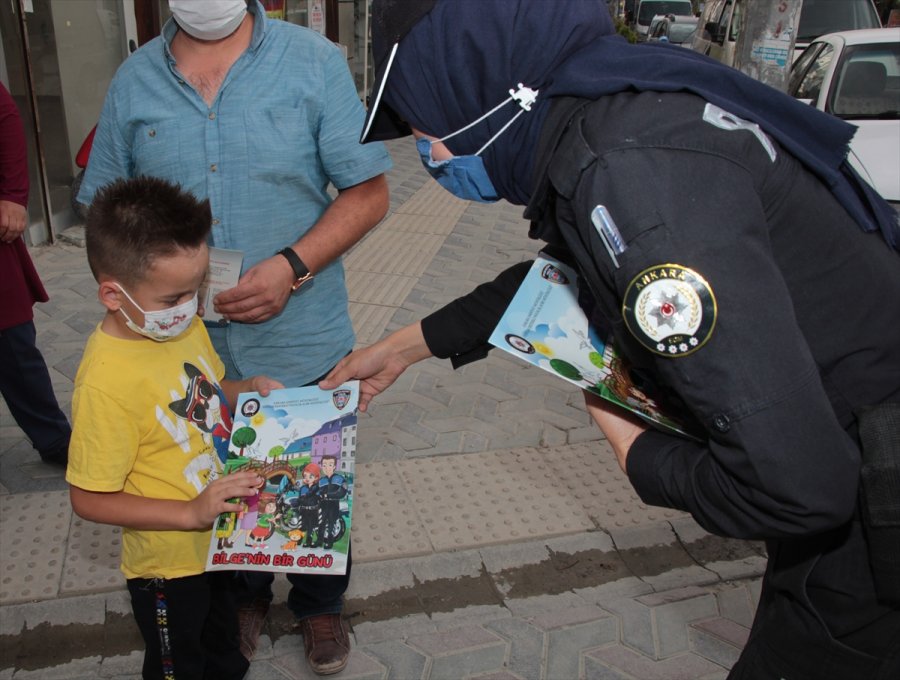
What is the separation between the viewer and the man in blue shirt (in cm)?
221

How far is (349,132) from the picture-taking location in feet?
7.60

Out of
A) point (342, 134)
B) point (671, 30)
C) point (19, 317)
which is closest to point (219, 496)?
point (342, 134)

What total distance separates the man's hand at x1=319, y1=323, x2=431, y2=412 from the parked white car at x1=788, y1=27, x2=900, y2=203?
5.37m

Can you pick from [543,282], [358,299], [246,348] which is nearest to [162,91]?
[246,348]

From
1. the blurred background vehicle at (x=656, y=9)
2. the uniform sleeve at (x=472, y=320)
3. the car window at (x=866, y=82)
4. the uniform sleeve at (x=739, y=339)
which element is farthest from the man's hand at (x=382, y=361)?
the blurred background vehicle at (x=656, y=9)

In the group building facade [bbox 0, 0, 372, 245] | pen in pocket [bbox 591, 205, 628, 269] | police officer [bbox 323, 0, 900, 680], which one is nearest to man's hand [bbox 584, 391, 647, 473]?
police officer [bbox 323, 0, 900, 680]

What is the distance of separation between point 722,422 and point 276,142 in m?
1.52

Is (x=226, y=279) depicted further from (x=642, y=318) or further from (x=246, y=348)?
(x=642, y=318)

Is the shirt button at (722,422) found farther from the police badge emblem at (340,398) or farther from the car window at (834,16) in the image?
the car window at (834,16)

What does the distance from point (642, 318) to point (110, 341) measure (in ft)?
4.18

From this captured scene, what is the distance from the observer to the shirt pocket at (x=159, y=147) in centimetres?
221

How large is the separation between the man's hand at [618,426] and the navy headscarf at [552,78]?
477 mm

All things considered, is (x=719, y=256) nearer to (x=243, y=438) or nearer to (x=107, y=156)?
(x=243, y=438)

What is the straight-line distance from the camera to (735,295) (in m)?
1.11
